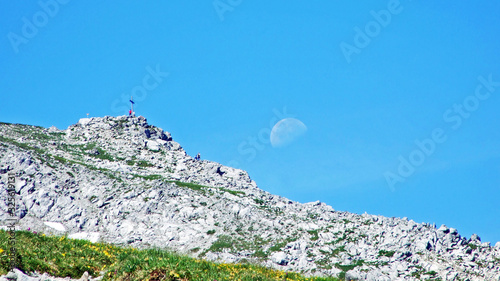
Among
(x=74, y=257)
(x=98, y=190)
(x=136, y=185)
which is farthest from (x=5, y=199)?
(x=74, y=257)

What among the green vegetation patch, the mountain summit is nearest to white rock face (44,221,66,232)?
the mountain summit

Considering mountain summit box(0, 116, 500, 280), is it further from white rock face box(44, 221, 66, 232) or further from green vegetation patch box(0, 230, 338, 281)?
green vegetation patch box(0, 230, 338, 281)

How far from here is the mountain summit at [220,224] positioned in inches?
2384

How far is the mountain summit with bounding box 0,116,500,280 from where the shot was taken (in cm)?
6056

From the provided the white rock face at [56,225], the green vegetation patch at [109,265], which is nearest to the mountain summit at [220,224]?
the white rock face at [56,225]

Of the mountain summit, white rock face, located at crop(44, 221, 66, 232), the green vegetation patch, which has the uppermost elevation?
the mountain summit

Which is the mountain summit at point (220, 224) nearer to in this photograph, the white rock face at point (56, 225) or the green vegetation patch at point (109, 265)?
the white rock face at point (56, 225)

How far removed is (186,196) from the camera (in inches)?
3142

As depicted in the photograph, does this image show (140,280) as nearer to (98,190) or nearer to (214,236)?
(214,236)

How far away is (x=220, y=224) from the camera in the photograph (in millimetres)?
72375

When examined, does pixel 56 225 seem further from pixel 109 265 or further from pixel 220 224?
pixel 109 265

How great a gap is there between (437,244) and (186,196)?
40.0m

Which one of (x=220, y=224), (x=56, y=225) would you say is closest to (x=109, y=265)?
(x=220, y=224)

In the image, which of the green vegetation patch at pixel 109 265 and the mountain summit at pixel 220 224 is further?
the mountain summit at pixel 220 224
